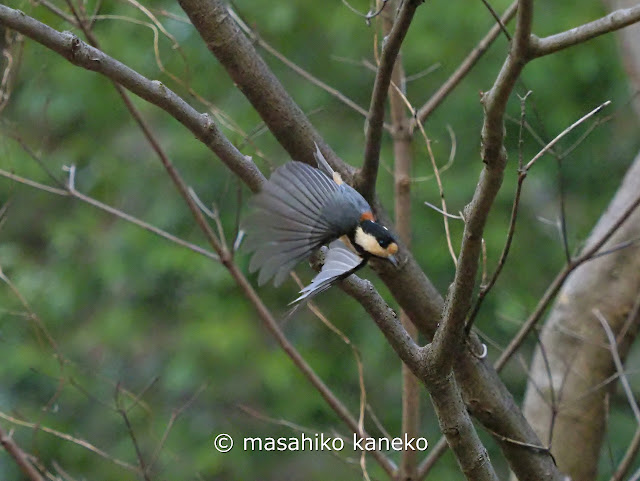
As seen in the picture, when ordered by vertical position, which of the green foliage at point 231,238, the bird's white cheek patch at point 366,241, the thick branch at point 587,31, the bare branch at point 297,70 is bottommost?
the green foliage at point 231,238

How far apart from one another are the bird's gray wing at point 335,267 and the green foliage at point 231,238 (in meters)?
2.30

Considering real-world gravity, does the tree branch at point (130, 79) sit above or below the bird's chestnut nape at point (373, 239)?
above

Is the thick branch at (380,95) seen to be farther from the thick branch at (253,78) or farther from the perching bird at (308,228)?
the perching bird at (308,228)

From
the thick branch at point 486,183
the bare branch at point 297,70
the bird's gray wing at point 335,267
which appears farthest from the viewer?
the bare branch at point 297,70

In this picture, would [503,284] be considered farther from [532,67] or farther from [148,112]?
[148,112]

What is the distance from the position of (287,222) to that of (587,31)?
42 centimetres

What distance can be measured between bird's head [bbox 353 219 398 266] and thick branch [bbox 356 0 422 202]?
0.88ft

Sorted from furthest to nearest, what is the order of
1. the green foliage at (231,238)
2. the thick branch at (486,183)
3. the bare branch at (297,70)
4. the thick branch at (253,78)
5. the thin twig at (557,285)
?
1. the green foliage at (231,238)
2. the bare branch at (297,70)
3. the thin twig at (557,285)
4. the thick branch at (253,78)
5. the thick branch at (486,183)

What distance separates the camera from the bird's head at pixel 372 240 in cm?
108

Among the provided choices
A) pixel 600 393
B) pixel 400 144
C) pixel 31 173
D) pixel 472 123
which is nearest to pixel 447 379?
pixel 400 144

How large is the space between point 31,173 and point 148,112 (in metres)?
0.65

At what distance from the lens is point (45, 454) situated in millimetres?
3832

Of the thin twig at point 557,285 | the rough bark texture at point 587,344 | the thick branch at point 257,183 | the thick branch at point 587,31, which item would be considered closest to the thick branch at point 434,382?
the thick branch at point 257,183

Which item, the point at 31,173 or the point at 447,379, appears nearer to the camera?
the point at 447,379
